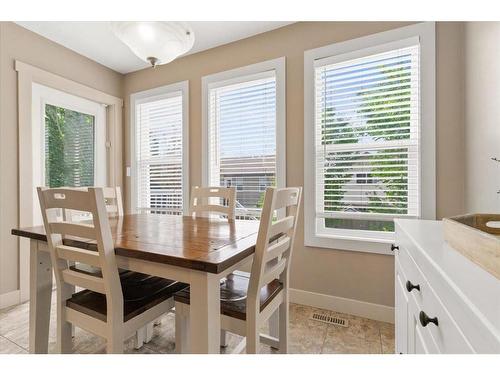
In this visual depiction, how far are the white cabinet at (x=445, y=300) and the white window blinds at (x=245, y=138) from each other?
1583 millimetres

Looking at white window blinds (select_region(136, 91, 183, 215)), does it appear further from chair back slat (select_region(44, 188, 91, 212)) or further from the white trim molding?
chair back slat (select_region(44, 188, 91, 212))

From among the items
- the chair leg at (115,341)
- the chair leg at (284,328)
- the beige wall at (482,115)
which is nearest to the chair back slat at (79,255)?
the chair leg at (115,341)

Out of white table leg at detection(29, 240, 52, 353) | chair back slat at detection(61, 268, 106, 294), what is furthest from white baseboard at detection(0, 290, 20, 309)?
chair back slat at detection(61, 268, 106, 294)

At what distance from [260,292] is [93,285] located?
750 millimetres

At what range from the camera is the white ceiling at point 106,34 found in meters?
2.33

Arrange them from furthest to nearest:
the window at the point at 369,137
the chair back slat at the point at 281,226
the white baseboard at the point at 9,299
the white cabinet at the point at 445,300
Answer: the white baseboard at the point at 9,299 → the window at the point at 369,137 → the chair back slat at the point at 281,226 → the white cabinet at the point at 445,300

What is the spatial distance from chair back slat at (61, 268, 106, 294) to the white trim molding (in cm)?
163

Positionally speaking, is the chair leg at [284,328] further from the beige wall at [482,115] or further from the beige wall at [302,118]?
the beige wall at [482,115]

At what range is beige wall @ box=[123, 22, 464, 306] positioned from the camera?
1774 mm

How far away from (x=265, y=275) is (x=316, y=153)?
139 cm

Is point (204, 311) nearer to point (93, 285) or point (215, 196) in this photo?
point (93, 285)

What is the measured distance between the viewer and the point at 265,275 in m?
1.14

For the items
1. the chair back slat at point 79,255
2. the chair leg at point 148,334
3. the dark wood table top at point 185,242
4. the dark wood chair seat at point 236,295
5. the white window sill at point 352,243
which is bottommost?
the chair leg at point 148,334
